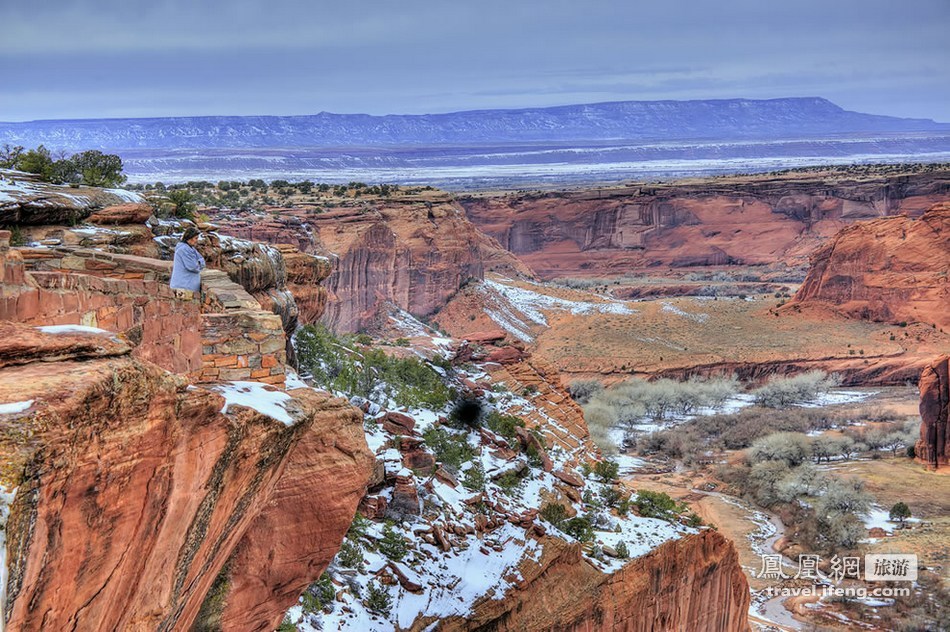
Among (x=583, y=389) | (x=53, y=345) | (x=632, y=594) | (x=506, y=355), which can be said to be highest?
(x=53, y=345)

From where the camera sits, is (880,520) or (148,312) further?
(880,520)

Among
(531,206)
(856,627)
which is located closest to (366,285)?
(856,627)

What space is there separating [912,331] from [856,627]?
37158 millimetres

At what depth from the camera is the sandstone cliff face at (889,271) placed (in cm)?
5847

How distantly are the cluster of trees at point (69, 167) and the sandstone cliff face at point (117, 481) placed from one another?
1008 cm

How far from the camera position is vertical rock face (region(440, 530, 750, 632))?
1412cm

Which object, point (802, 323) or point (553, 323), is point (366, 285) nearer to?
point (553, 323)

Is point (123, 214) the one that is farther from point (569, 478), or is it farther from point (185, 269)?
point (569, 478)

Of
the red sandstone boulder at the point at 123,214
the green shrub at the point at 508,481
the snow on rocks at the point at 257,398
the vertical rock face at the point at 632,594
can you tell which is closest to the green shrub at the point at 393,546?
the vertical rock face at the point at 632,594

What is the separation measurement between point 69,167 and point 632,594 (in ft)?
40.5

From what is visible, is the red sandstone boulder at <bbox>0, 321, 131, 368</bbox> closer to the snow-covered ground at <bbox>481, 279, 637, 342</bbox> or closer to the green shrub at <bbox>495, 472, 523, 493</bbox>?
the green shrub at <bbox>495, 472, 523, 493</bbox>

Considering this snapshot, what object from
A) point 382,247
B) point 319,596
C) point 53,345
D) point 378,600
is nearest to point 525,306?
point 382,247

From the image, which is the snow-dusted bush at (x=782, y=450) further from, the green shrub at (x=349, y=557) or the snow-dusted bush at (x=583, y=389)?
the green shrub at (x=349, y=557)

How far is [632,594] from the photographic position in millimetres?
15992
